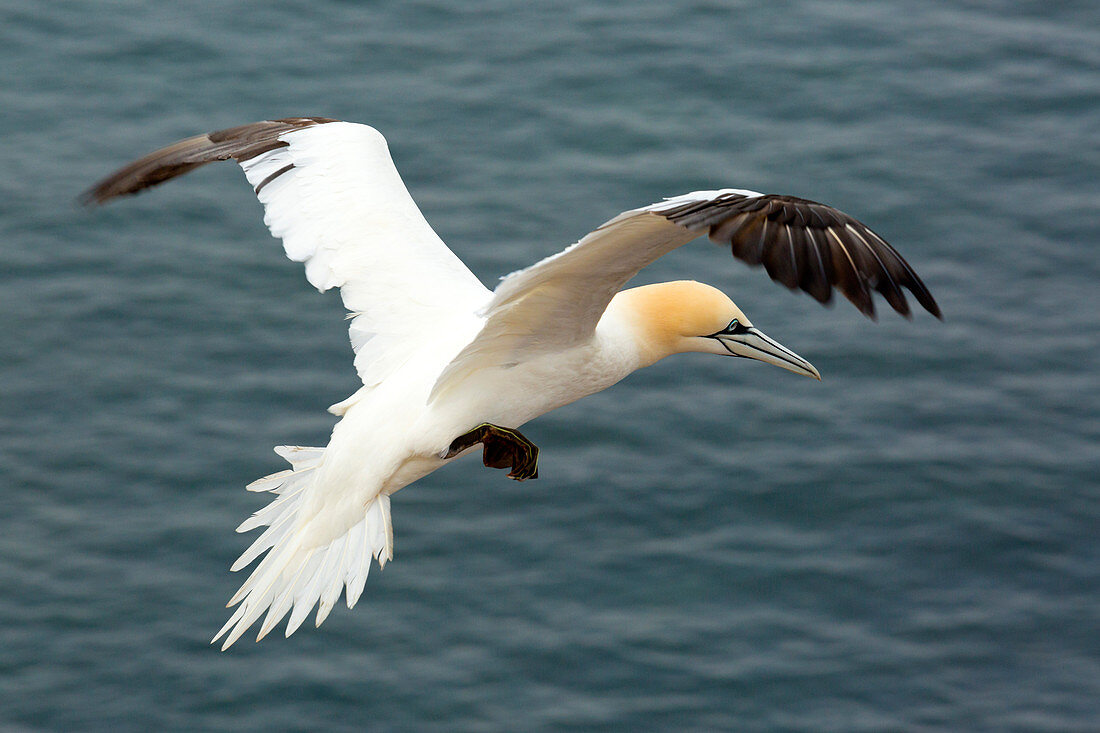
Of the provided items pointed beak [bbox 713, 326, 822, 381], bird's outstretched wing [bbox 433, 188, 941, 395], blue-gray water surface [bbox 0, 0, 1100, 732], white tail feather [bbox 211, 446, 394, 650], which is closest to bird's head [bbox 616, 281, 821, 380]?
pointed beak [bbox 713, 326, 822, 381]

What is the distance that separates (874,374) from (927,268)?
1130 mm

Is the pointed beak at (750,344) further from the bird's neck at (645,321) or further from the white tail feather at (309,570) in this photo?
the white tail feather at (309,570)

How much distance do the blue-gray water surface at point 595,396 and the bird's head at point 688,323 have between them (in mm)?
4113

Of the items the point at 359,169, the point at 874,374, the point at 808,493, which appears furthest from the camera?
the point at 874,374

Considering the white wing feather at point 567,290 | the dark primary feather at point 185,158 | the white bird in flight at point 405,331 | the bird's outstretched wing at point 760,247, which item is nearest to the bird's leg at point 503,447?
the white bird in flight at point 405,331

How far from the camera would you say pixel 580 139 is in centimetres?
1470

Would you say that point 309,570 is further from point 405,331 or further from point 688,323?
point 688,323

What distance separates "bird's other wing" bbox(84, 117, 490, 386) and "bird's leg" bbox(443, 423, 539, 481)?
1.83 feet

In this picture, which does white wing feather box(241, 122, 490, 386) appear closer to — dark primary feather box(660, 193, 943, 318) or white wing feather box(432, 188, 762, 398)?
white wing feather box(432, 188, 762, 398)

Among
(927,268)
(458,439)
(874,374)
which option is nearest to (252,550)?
(458,439)

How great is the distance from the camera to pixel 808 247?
545 cm

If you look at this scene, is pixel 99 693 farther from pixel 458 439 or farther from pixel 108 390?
pixel 458 439

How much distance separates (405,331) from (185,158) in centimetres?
141

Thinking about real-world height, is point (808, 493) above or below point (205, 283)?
below
